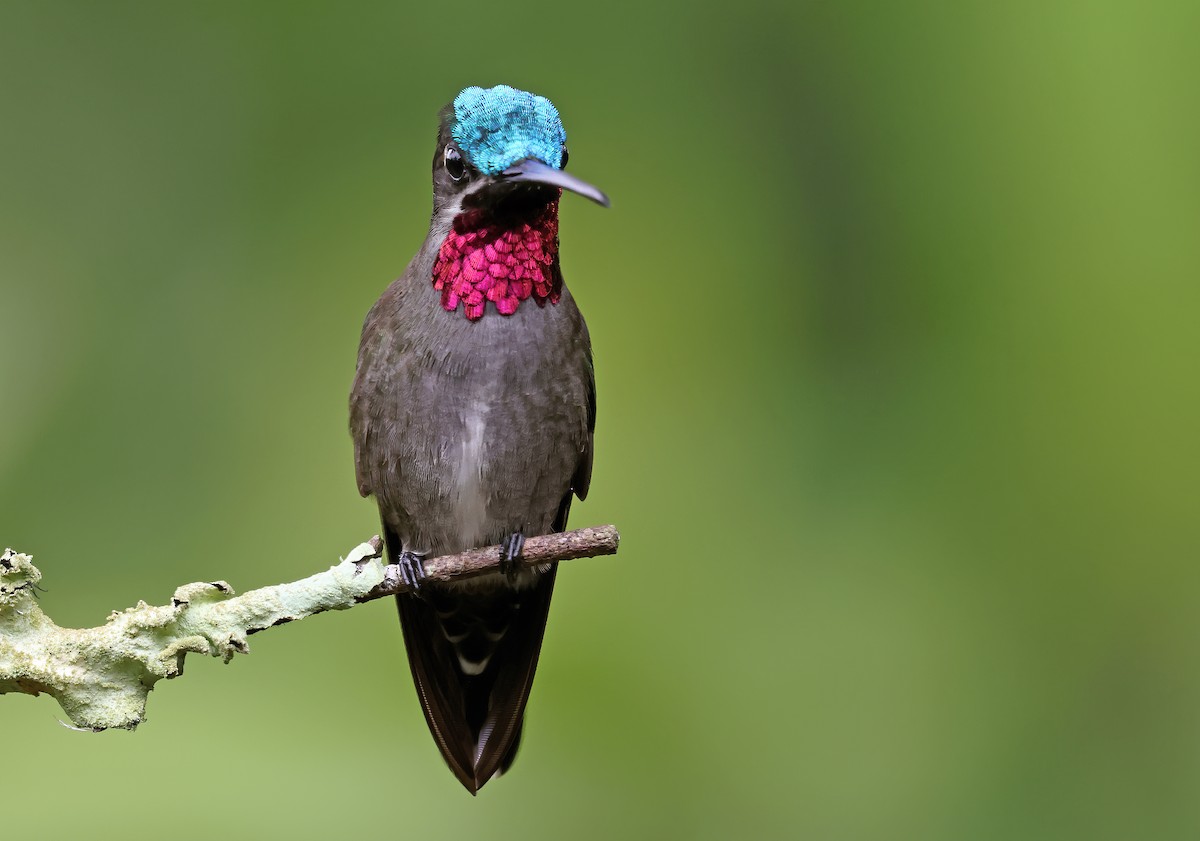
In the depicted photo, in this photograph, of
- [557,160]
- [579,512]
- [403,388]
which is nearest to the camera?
[557,160]

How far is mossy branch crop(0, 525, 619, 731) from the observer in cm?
125

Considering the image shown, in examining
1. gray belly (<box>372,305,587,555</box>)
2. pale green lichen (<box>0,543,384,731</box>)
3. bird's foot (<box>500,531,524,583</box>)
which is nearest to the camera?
pale green lichen (<box>0,543,384,731</box>)

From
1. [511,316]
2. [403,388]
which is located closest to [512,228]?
[511,316]

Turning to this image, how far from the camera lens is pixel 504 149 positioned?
1559 mm

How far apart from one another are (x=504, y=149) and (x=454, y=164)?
0.13 meters

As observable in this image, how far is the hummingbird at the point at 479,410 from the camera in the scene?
1631 mm

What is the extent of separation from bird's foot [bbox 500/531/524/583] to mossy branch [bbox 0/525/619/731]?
235mm

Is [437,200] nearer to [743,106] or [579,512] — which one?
[579,512]

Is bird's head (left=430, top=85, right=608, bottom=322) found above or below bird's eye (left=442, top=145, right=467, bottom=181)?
below

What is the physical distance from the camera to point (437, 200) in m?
1.75

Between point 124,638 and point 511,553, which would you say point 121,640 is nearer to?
point 124,638

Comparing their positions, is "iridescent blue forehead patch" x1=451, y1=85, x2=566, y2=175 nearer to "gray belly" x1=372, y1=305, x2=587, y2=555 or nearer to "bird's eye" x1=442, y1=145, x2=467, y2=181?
"bird's eye" x1=442, y1=145, x2=467, y2=181

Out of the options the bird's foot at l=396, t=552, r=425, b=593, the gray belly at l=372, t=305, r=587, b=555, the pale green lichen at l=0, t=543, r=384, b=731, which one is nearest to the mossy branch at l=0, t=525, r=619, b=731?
the pale green lichen at l=0, t=543, r=384, b=731

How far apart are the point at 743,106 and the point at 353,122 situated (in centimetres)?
75
